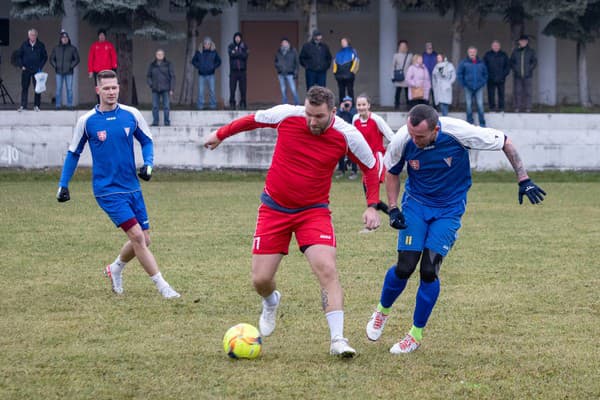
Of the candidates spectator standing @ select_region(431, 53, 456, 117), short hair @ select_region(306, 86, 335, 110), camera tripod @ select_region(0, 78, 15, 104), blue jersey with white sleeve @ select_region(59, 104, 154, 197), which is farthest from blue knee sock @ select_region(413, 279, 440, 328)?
camera tripod @ select_region(0, 78, 15, 104)

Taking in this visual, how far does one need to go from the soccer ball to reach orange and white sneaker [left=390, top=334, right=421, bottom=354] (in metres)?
1.06

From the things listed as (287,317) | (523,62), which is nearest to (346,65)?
(523,62)

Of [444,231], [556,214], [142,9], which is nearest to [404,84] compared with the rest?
[142,9]

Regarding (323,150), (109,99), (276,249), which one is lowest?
(276,249)

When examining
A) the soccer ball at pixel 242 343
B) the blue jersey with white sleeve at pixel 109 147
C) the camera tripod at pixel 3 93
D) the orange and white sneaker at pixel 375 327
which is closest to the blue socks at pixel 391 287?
the orange and white sneaker at pixel 375 327

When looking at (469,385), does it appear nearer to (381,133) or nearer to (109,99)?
(109,99)

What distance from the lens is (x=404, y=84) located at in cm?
2620

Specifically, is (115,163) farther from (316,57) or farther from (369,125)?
(316,57)

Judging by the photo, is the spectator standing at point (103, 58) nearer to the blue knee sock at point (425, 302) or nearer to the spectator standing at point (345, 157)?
the spectator standing at point (345, 157)

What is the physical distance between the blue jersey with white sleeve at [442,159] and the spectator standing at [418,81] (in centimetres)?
1723

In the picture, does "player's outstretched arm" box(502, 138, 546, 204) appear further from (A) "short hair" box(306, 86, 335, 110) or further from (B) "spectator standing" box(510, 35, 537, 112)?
(B) "spectator standing" box(510, 35, 537, 112)

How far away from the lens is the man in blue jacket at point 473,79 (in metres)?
24.9

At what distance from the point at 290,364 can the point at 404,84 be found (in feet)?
63.5

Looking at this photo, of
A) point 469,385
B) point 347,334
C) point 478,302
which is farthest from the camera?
point 478,302
